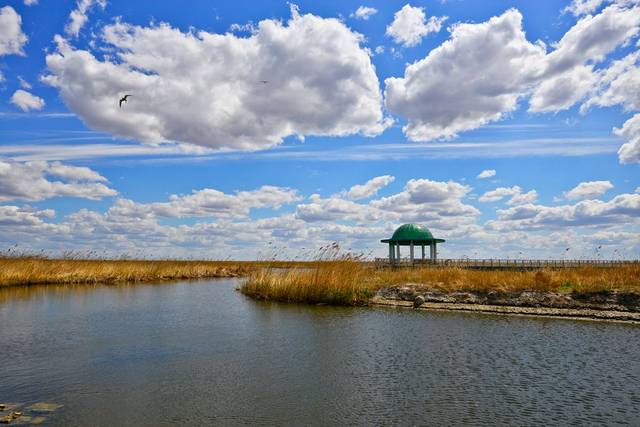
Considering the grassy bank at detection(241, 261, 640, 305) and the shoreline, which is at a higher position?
the grassy bank at detection(241, 261, 640, 305)

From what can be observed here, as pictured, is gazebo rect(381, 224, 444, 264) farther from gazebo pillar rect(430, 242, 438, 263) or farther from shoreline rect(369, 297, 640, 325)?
shoreline rect(369, 297, 640, 325)

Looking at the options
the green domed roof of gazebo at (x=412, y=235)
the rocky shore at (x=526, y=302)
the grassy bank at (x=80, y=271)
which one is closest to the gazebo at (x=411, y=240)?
the green domed roof of gazebo at (x=412, y=235)

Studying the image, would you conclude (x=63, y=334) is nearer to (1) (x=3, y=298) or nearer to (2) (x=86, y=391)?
(2) (x=86, y=391)

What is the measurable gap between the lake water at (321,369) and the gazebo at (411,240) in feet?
84.2

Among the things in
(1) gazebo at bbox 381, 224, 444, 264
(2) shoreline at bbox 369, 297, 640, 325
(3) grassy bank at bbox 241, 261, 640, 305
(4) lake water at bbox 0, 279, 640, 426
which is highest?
(1) gazebo at bbox 381, 224, 444, 264

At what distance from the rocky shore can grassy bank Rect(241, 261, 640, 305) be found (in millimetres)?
580

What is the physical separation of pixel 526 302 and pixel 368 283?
8.72m

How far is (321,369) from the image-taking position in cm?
1120

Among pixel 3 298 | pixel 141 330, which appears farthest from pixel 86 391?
pixel 3 298

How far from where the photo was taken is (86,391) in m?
9.27

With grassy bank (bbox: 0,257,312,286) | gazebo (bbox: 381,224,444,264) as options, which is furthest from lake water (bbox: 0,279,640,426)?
gazebo (bbox: 381,224,444,264)

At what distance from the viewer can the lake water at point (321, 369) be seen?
8.22 meters

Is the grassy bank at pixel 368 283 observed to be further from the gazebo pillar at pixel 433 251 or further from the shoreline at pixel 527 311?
the gazebo pillar at pixel 433 251

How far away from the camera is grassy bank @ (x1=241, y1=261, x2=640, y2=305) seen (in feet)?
75.5
